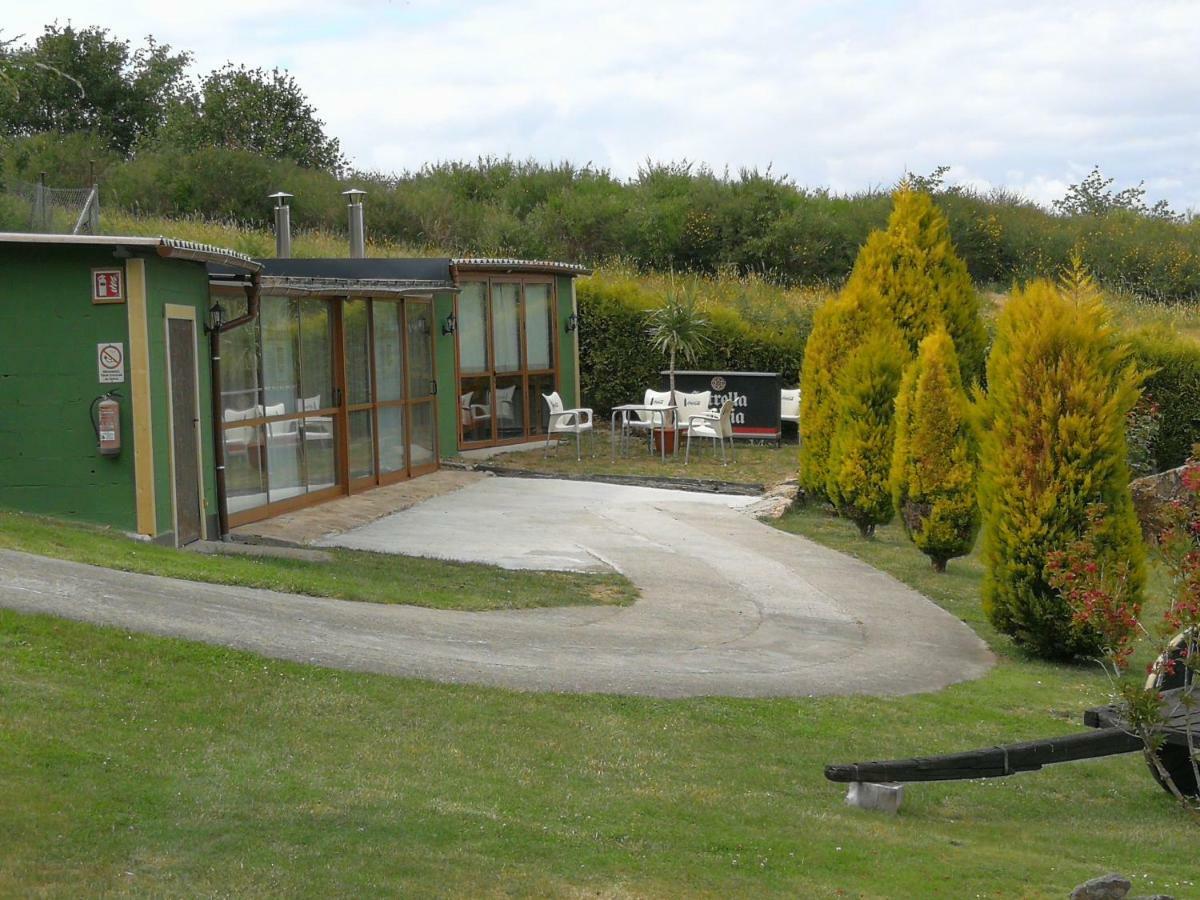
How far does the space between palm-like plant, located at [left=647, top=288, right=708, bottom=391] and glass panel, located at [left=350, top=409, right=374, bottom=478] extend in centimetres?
642

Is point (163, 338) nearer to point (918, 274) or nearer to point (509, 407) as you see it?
point (509, 407)

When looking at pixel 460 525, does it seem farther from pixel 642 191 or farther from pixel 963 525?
pixel 642 191

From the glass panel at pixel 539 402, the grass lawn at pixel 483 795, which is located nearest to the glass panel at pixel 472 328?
the glass panel at pixel 539 402

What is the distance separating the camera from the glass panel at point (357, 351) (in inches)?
715

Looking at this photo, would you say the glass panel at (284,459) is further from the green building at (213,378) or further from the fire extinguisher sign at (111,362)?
the fire extinguisher sign at (111,362)

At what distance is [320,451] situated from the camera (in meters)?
17.5

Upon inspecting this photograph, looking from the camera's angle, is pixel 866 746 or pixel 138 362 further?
pixel 138 362

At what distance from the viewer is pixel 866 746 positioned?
8125 mm

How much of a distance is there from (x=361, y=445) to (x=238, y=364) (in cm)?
364

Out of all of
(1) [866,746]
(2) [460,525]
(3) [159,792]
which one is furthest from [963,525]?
(3) [159,792]

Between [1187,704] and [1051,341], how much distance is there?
14.9 feet

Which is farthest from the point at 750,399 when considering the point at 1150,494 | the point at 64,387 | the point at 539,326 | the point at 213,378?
the point at 64,387

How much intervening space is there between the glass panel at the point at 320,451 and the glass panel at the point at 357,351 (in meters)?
0.69

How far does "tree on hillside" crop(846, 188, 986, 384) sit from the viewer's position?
66.5 feet
